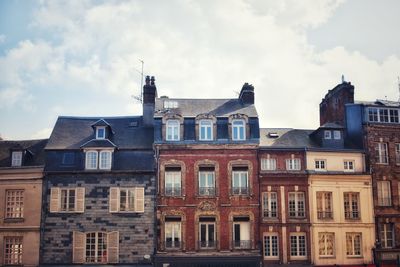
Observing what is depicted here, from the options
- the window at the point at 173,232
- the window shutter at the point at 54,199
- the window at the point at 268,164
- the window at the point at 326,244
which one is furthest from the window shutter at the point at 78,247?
the window at the point at 326,244

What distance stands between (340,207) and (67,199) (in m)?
17.9

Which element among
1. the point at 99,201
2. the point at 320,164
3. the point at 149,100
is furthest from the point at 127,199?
the point at 320,164

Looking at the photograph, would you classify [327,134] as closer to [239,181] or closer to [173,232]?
[239,181]

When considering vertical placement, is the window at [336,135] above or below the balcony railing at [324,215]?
above

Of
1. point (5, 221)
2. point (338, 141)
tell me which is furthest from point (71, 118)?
point (338, 141)

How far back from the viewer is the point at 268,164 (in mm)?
32250

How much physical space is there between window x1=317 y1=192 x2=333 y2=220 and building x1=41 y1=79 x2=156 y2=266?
10906 mm

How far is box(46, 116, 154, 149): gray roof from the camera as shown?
32.2m

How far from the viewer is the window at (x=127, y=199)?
30.9 metres

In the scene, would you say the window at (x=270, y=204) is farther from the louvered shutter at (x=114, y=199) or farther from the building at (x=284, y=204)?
the louvered shutter at (x=114, y=199)

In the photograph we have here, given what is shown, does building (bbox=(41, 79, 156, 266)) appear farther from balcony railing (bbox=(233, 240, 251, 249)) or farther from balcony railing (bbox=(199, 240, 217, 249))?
balcony railing (bbox=(233, 240, 251, 249))

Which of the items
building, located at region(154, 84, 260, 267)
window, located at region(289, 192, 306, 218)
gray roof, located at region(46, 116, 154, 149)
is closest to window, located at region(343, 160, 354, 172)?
window, located at region(289, 192, 306, 218)

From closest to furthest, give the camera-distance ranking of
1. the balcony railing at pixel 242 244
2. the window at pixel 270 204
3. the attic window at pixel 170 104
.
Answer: the balcony railing at pixel 242 244 → the window at pixel 270 204 → the attic window at pixel 170 104

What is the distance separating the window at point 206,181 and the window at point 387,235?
11.8 metres
